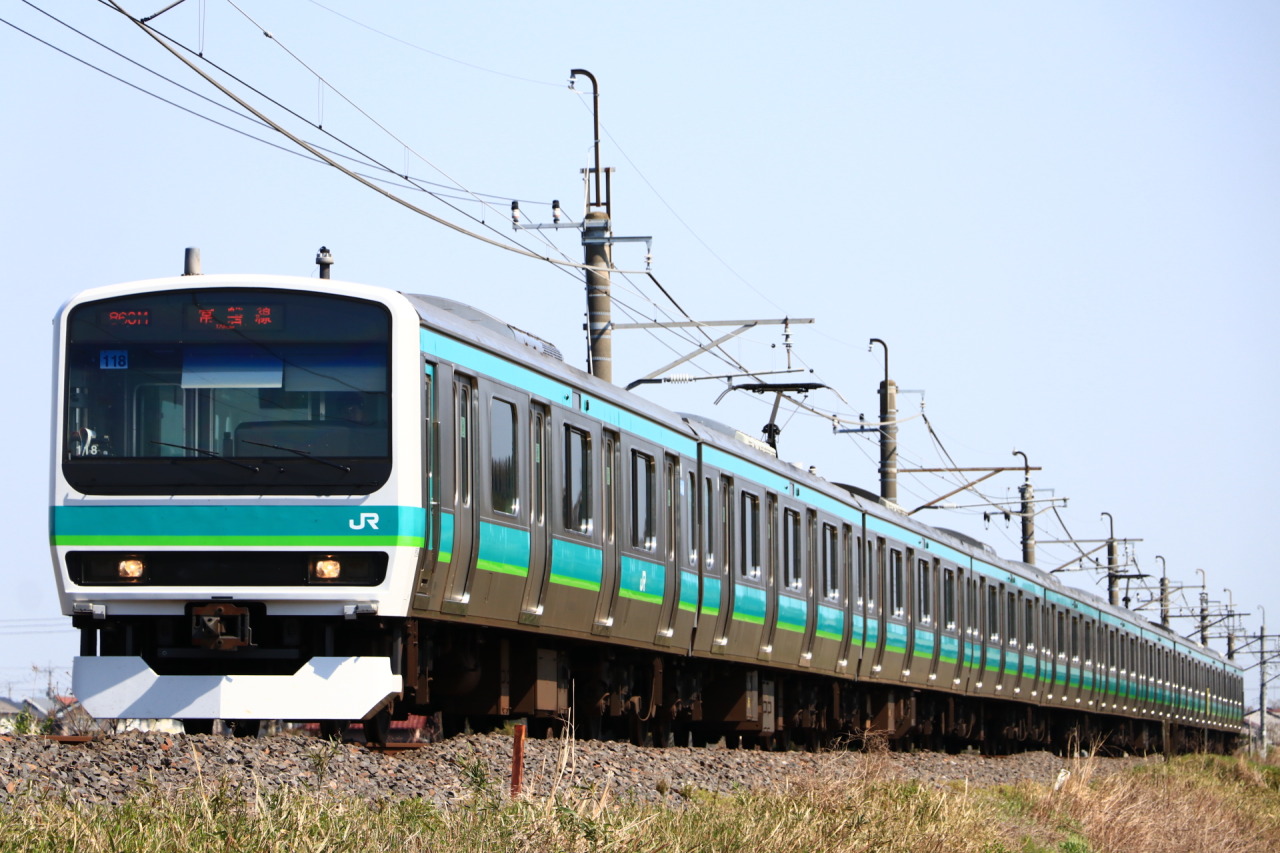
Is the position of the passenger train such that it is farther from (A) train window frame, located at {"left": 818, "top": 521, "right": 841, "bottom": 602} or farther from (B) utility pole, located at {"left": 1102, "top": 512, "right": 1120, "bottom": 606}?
(B) utility pole, located at {"left": 1102, "top": 512, "right": 1120, "bottom": 606}

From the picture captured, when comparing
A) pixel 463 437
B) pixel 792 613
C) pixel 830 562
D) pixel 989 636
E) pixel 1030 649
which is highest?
pixel 463 437

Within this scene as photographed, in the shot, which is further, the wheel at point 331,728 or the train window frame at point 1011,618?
the train window frame at point 1011,618

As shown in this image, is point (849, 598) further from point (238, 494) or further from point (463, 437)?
point (238, 494)

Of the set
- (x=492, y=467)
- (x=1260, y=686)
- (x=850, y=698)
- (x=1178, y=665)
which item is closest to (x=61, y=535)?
(x=492, y=467)

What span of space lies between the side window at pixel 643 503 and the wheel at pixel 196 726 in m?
3.69

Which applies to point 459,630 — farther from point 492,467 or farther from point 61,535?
point 61,535

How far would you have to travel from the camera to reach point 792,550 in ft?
61.5

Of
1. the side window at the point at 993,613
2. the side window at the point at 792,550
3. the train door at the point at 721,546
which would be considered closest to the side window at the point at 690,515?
the train door at the point at 721,546

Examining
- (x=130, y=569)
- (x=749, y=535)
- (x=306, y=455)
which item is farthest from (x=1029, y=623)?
(x=130, y=569)

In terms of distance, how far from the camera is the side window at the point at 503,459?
11.8 m

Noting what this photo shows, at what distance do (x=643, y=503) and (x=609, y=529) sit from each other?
32.6 inches

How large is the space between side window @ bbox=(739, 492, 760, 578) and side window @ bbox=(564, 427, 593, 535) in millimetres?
3890

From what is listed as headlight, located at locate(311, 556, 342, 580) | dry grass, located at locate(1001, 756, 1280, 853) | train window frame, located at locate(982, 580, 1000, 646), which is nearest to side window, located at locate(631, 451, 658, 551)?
dry grass, located at locate(1001, 756, 1280, 853)

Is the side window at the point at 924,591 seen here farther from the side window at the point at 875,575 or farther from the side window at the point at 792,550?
the side window at the point at 792,550
